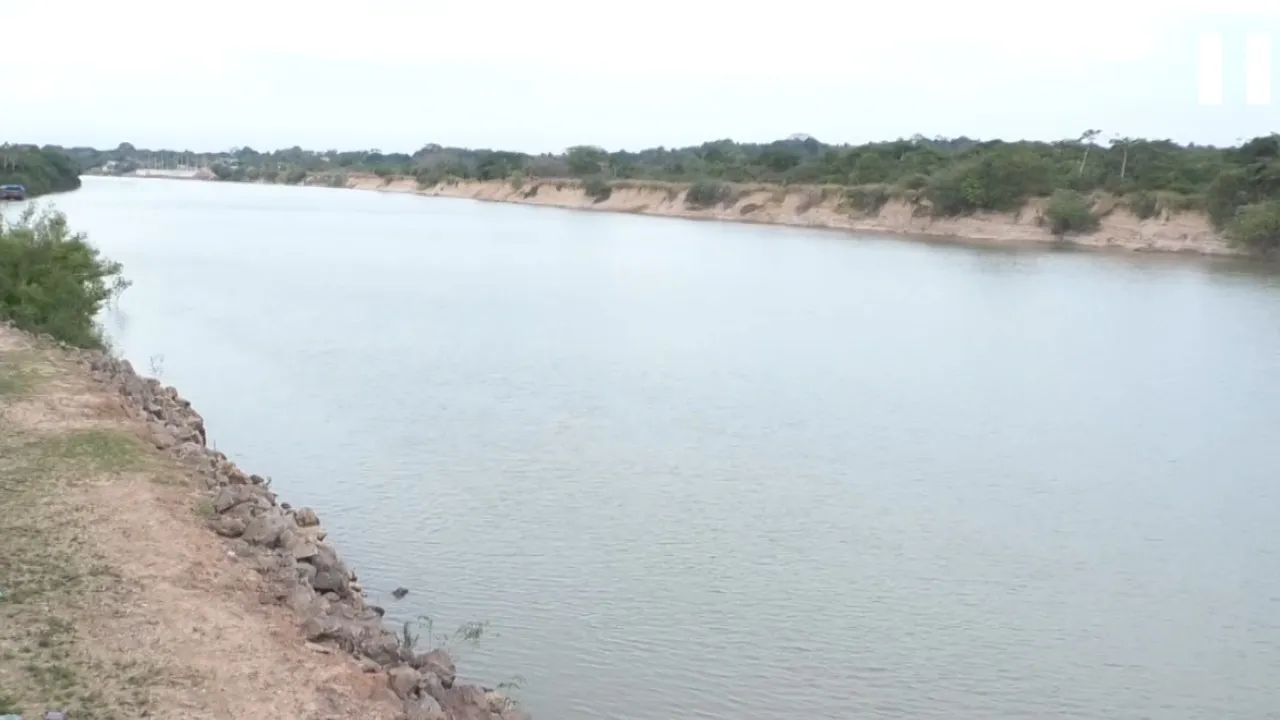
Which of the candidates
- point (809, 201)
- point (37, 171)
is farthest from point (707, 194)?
point (37, 171)

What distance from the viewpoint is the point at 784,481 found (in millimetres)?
11727

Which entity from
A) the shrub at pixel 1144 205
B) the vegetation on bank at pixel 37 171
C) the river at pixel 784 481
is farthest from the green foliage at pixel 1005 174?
the vegetation on bank at pixel 37 171

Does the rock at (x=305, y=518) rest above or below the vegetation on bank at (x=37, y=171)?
below

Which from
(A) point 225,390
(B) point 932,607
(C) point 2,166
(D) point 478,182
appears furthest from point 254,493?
(D) point 478,182

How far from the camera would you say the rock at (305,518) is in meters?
9.34

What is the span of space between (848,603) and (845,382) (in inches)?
345

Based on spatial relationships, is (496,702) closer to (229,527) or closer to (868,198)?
(229,527)

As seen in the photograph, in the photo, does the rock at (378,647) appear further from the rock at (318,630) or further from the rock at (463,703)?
the rock at (463,703)

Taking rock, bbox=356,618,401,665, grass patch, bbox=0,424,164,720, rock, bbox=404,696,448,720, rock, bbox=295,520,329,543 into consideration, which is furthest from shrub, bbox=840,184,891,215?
rock, bbox=404,696,448,720

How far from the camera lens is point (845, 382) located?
56.3 ft

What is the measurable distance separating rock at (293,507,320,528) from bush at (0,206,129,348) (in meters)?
6.22

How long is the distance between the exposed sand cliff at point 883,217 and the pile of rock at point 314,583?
3901 cm

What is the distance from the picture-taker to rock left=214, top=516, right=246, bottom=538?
7.62m

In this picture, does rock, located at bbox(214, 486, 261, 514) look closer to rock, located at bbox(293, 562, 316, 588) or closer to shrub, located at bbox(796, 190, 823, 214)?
rock, located at bbox(293, 562, 316, 588)
